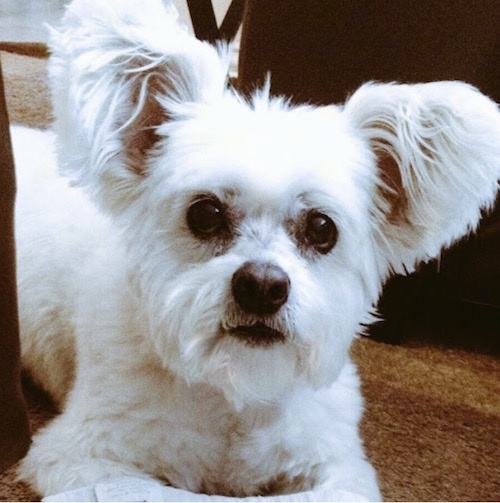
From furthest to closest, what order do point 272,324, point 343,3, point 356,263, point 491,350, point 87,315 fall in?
point 491,350 → point 343,3 → point 87,315 → point 356,263 → point 272,324

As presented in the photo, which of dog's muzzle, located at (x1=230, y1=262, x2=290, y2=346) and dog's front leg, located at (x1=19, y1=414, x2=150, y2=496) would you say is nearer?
dog's muzzle, located at (x1=230, y1=262, x2=290, y2=346)

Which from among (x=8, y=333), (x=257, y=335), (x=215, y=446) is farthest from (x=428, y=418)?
(x=8, y=333)

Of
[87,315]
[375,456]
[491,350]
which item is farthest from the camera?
[491,350]

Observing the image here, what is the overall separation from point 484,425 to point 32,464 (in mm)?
767

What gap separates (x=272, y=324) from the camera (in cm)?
85

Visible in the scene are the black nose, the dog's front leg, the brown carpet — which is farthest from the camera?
the brown carpet

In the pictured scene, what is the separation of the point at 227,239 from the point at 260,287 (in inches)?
4.1

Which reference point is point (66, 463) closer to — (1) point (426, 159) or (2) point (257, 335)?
(2) point (257, 335)

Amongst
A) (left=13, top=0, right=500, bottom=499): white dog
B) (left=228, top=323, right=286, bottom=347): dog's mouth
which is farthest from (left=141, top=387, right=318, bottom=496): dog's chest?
(left=228, top=323, right=286, bottom=347): dog's mouth

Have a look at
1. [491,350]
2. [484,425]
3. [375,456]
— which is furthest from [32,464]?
[491,350]

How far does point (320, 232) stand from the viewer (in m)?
0.92

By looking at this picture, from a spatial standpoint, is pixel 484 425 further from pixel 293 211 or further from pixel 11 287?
pixel 11 287

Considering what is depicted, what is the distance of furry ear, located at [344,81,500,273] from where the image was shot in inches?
35.8

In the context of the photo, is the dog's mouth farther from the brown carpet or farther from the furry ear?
the brown carpet
